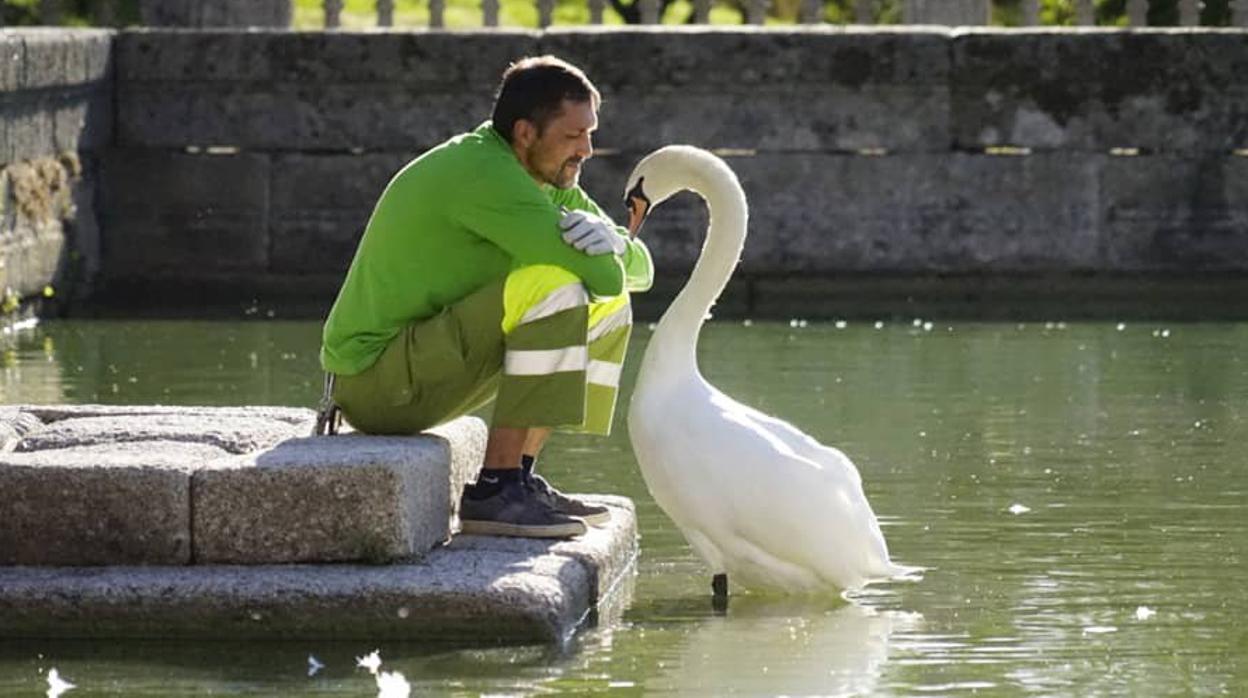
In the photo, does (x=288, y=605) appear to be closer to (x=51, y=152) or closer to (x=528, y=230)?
(x=528, y=230)

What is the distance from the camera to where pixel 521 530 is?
742 centimetres

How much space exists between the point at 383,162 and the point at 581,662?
393 inches

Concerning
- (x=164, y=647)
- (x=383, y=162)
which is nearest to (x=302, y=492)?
(x=164, y=647)

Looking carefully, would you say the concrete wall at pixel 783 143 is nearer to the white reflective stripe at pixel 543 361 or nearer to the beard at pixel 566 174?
the beard at pixel 566 174

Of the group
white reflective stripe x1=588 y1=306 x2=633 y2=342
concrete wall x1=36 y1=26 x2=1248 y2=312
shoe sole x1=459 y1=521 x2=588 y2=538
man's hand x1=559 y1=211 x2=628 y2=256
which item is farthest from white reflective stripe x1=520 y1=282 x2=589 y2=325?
concrete wall x1=36 y1=26 x2=1248 y2=312

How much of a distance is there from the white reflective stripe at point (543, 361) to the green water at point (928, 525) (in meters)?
0.64

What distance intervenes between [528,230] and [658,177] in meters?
0.86

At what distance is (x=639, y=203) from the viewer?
8.03 m

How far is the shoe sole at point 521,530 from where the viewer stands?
292 inches

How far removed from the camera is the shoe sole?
7.42 m

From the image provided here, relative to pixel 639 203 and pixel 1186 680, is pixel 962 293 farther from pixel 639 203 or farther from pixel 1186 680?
pixel 1186 680

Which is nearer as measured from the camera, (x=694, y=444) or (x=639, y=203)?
(x=694, y=444)

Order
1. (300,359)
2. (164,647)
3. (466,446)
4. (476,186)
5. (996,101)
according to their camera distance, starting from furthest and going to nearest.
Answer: (996,101) → (300,359) → (466,446) → (476,186) → (164,647)

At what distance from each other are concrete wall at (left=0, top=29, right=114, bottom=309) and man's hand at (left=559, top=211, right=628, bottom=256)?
271 inches
